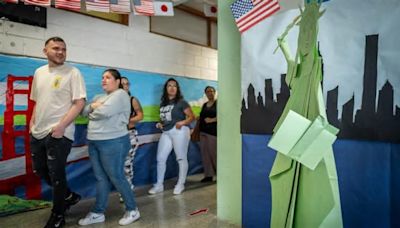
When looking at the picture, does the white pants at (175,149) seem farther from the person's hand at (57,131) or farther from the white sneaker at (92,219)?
the person's hand at (57,131)

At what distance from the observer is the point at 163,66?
12.5 ft

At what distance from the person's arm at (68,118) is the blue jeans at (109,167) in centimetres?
26

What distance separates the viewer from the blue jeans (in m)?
2.15

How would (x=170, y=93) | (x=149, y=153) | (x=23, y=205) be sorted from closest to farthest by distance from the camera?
(x=23, y=205)
(x=170, y=93)
(x=149, y=153)

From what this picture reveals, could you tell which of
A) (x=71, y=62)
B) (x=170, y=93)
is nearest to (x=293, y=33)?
(x=170, y=93)

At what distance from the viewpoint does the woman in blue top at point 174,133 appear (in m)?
3.25

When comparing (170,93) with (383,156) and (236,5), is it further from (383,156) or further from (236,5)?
Result: (383,156)

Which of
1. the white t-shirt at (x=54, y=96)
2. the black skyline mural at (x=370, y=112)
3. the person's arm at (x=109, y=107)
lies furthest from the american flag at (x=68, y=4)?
the black skyline mural at (x=370, y=112)

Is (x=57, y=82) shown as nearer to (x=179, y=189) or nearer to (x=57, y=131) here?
(x=57, y=131)

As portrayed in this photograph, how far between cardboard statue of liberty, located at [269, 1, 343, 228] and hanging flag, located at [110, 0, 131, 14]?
1.68m

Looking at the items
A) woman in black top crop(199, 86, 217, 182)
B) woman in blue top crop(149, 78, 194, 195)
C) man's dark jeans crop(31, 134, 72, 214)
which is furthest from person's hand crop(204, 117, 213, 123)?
man's dark jeans crop(31, 134, 72, 214)

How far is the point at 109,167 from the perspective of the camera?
214cm

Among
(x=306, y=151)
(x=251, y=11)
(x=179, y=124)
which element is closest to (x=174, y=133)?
(x=179, y=124)

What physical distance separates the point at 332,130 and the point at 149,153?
288 cm
